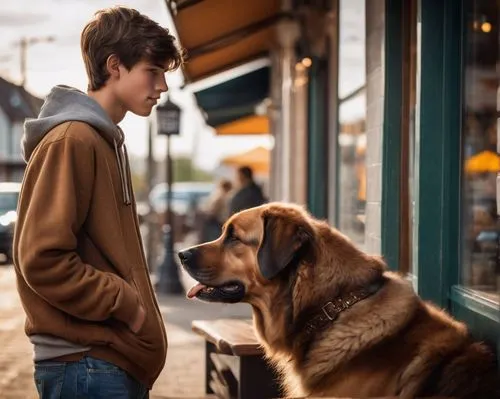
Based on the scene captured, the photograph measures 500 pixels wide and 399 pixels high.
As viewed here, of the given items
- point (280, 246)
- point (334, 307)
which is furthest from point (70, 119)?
point (334, 307)

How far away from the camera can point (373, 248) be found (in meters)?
6.92

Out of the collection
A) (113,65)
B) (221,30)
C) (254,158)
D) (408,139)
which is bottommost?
(408,139)

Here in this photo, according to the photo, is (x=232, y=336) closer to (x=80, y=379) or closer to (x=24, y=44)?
(x=80, y=379)

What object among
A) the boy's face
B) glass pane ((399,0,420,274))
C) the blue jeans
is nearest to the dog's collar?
the blue jeans

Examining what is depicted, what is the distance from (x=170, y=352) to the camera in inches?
391

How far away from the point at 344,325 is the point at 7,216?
76.4 ft

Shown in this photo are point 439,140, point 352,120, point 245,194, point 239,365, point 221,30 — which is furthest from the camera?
point 245,194

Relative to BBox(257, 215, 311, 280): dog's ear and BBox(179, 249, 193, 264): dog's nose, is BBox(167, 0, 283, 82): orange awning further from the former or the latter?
BBox(257, 215, 311, 280): dog's ear

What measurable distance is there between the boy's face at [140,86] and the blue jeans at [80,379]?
883mm

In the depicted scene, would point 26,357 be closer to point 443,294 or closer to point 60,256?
point 443,294

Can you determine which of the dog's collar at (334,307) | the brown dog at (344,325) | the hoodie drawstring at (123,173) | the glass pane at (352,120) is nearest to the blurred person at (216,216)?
the glass pane at (352,120)

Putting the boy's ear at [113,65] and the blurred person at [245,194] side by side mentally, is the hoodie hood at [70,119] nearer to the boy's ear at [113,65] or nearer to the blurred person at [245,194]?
the boy's ear at [113,65]

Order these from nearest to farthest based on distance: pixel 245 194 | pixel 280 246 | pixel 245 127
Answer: pixel 280 246
pixel 245 194
pixel 245 127

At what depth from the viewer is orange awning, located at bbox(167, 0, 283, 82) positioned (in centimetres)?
1134
